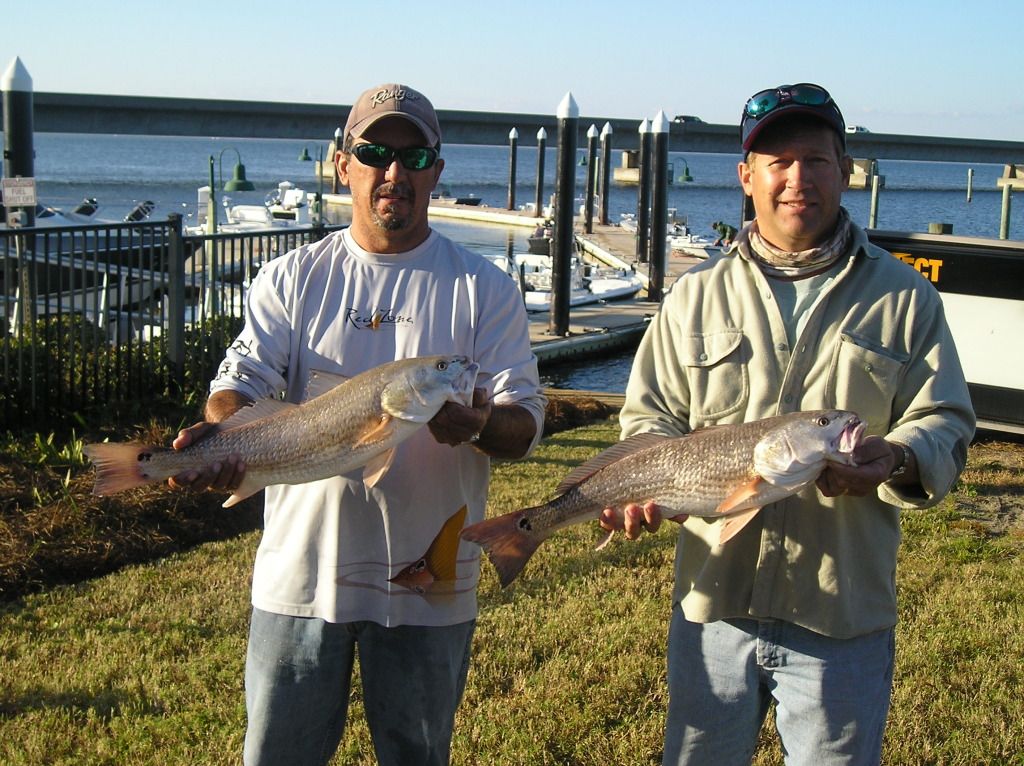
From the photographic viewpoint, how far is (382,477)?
3.62 metres

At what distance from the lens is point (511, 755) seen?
4.89m

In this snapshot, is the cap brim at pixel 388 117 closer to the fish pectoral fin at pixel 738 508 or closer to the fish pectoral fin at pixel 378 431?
the fish pectoral fin at pixel 378 431

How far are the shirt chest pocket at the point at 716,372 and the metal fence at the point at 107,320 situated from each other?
7.65 metres

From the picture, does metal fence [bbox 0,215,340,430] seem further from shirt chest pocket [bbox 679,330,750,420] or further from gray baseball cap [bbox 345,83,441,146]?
shirt chest pocket [bbox 679,330,750,420]

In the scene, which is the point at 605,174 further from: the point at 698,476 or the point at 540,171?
the point at 698,476

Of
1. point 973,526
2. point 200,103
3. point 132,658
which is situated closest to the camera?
point 132,658

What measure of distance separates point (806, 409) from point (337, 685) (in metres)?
1.65

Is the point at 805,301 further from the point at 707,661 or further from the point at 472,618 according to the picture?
the point at 472,618

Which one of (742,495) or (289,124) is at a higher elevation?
(289,124)

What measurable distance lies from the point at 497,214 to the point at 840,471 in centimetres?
5468

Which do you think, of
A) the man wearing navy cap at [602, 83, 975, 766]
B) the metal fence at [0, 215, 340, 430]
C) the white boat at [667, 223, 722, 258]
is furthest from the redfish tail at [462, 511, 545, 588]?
the white boat at [667, 223, 722, 258]

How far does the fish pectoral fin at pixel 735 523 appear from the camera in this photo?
3.33 m

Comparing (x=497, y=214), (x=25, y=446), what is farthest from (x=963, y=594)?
(x=497, y=214)

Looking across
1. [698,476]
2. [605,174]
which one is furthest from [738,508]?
[605,174]
